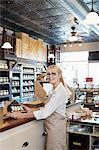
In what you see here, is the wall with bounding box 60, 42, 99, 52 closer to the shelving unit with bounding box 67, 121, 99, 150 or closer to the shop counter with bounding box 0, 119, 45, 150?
the shelving unit with bounding box 67, 121, 99, 150

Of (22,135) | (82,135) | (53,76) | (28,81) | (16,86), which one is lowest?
(82,135)

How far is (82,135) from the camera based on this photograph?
9.59 ft

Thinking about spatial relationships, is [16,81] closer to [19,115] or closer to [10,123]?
[19,115]

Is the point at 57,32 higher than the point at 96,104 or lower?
higher

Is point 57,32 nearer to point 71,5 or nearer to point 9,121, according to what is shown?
point 71,5

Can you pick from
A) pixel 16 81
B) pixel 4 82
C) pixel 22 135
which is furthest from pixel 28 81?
pixel 22 135

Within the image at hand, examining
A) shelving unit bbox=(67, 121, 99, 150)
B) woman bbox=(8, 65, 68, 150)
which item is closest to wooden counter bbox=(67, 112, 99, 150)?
shelving unit bbox=(67, 121, 99, 150)

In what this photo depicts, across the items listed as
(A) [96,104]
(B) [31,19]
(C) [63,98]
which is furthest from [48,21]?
(C) [63,98]

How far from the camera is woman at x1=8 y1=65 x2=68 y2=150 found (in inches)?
88.0

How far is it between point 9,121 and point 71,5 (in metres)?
3.58

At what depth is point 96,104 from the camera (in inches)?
178

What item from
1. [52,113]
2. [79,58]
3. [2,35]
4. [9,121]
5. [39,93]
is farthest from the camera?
[79,58]

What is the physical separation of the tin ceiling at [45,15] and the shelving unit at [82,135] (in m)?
2.83

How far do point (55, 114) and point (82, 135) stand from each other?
2.67 ft
